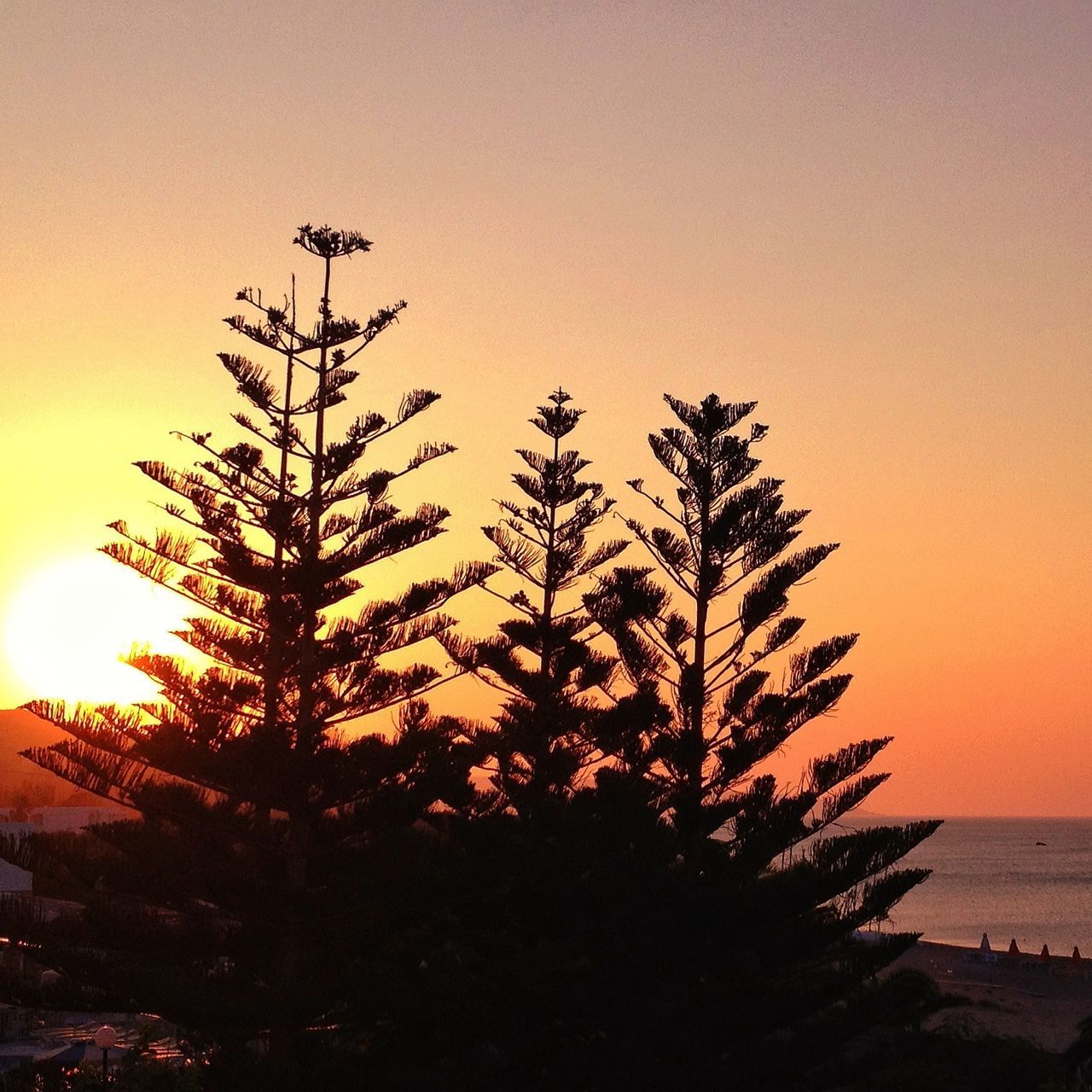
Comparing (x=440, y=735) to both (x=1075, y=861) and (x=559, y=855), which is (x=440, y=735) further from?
(x=1075, y=861)

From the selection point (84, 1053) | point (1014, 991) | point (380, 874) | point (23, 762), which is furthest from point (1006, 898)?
point (380, 874)

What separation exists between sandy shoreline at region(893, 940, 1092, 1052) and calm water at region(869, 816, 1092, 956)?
3075mm

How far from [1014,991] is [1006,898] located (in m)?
63.4

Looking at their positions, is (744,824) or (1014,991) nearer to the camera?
(744,824)

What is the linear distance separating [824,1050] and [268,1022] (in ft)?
14.3

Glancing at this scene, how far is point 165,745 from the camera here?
1188 cm

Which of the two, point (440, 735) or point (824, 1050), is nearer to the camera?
point (824, 1050)

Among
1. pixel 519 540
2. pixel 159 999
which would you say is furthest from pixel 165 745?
pixel 519 540

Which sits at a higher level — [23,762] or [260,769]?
[23,762]

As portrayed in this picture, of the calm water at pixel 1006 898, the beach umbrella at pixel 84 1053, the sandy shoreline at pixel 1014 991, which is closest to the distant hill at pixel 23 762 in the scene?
the calm water at pixel 1006 898

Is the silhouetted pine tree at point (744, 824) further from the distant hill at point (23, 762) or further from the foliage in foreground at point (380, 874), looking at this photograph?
the distant hill at point (23, 762)

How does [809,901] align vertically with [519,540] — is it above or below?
below

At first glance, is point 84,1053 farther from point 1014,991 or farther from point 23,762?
point 23,762

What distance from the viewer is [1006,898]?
96375 mm
